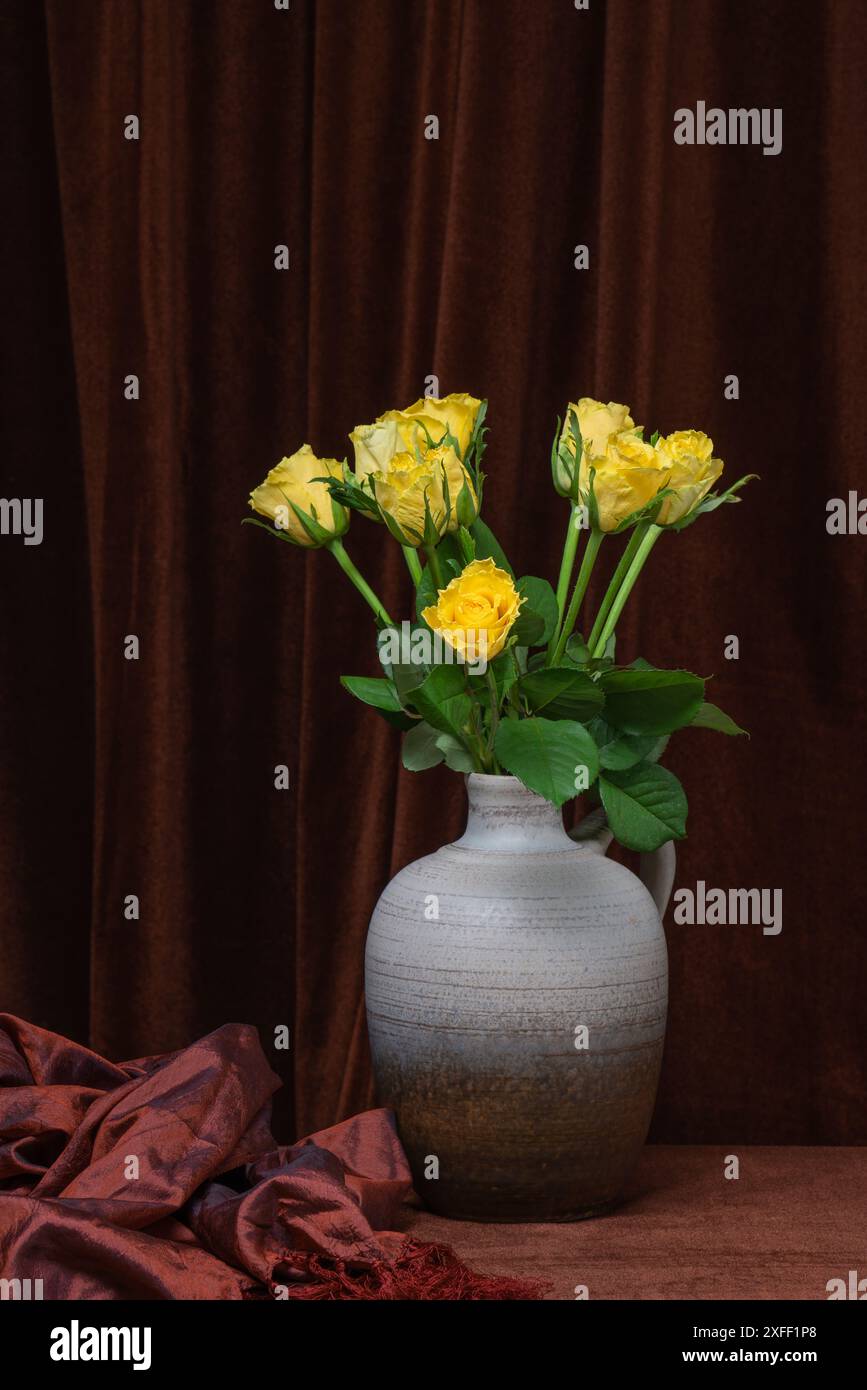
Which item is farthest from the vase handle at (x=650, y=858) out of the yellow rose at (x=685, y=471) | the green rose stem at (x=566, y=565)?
the yellow rose at (x=685, y=471)

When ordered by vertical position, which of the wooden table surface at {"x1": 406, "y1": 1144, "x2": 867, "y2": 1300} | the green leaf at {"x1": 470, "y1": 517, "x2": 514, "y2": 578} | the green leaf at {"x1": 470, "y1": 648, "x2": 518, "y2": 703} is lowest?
the wooden table surface at {"x1": 406, "y1": 1144, "x2": 867, "y2": 1300}

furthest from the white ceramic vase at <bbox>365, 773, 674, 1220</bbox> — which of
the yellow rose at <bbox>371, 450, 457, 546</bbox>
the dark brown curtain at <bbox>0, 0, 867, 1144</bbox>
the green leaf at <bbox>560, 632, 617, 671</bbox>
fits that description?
the dark brown curtain at <bbox>0, 0, 867, 1144</bbox>

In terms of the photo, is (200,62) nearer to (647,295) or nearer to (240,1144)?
(647,295)

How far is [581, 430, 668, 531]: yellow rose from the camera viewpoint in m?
1.12

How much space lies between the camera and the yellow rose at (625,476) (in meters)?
1.12

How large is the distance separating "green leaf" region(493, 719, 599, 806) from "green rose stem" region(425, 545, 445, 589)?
13 cm

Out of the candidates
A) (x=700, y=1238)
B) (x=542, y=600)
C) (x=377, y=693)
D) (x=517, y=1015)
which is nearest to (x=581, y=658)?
(x=542, y=600)

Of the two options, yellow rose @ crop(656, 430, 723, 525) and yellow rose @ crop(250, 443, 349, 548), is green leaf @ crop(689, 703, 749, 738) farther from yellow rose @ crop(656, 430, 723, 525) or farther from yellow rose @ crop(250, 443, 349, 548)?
yellow rose @ crop(250, 443, 349, 548)

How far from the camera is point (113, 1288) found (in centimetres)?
101

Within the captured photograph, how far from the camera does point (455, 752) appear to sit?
1.20 meters

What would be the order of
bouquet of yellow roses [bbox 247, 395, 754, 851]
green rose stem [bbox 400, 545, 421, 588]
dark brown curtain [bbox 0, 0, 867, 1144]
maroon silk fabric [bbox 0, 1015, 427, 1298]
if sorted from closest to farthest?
maroon silk fabric [bbox 0, 1015, 427, 1298]
bouquet of yellow roses [bbox 247, 395, 754, 851]
green rose stem [bbox 400, 545, 421, 588]
dark brown curtain [bbox 0, 0, 867, 1144]

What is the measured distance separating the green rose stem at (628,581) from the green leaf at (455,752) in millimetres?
129

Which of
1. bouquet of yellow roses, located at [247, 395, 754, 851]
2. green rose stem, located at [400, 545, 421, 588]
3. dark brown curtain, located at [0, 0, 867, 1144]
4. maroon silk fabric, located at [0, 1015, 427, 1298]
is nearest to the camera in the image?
maroon silk fabric, located at [0, 1015, 427, 1298]

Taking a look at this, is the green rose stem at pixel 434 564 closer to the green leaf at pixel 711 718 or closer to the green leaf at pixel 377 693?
the green leaf at pixel 377 693
